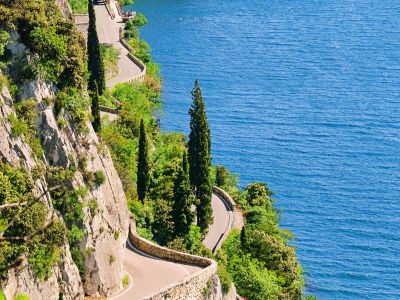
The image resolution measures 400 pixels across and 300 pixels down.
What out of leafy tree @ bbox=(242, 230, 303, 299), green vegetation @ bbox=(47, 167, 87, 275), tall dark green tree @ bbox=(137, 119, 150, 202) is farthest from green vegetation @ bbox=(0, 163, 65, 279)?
leafy tree @ bbox=(242, 230, 303, 299)

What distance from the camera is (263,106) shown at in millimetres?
99062

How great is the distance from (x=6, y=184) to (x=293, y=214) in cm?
4737

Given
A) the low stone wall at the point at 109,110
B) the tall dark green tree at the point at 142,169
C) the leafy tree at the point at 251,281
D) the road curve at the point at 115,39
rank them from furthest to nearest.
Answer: the road curve at the point at 115,39, the low stone wall at the point at 109,110, the leafy tree at the point at 251,281, the tall dark green tree at the point at 142,169

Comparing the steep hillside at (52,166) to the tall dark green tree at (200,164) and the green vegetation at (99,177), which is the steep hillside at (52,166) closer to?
the green vegetation at (99,177)

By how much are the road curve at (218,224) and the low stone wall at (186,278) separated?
1425 cm

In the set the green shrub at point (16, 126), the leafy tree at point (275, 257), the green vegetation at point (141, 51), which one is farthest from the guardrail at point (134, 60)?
the green shrub at point (16, 126)

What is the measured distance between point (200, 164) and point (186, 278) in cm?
1900

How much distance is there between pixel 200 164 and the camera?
56.6m

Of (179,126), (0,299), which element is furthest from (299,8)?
(0,299)

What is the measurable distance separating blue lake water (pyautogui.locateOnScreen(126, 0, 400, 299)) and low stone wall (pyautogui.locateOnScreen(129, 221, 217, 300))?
24.4 meters

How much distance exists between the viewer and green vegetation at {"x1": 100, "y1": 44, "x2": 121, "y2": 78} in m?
84.7

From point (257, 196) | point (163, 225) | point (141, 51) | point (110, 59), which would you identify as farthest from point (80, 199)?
point (141, 51)

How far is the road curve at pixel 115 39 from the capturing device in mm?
86856

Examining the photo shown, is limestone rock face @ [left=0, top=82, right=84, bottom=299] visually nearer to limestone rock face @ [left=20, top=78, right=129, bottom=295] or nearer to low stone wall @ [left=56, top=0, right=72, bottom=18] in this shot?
limestone rock face @ [left=20, top=78, right=129, bottom=295]
